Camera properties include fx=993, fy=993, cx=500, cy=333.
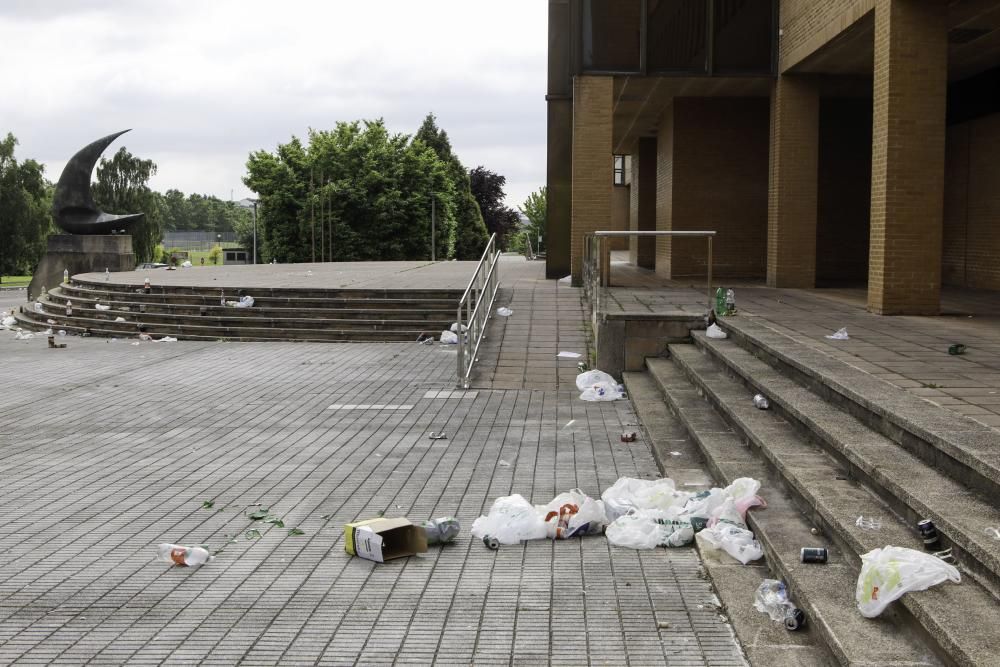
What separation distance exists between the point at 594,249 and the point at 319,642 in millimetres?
10069

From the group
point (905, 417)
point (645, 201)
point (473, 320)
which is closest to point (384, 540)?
point (905, 417)

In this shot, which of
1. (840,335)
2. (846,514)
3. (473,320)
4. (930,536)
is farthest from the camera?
(473,320)

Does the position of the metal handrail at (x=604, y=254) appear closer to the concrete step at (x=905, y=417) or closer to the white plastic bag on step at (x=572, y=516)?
the concrete step at (x=905, y=417)

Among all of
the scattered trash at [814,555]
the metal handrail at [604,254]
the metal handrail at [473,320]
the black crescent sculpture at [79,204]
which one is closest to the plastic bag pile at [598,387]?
the metal handrail at [473,320]

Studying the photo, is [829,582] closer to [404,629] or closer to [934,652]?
[934,652]

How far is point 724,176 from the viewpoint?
59.9 ft

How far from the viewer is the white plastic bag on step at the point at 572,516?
17.3ft

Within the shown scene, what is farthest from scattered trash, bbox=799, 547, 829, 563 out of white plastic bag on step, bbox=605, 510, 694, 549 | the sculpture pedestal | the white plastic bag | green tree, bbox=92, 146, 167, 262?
green tree, bbox=92, 146, 167, 262

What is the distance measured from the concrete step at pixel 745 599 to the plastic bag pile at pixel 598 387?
2.70 m

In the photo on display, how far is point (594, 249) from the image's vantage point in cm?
1347

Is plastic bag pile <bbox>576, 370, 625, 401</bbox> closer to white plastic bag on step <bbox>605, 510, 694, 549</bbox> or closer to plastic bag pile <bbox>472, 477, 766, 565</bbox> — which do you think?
plastic bag pile <bbox>472, 477, 766, 565</bbox>

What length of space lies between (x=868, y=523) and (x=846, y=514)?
168 mm

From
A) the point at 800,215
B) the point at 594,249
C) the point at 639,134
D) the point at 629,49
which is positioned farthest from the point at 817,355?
the point at 639,134

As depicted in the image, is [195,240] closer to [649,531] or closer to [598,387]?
[598,387]
